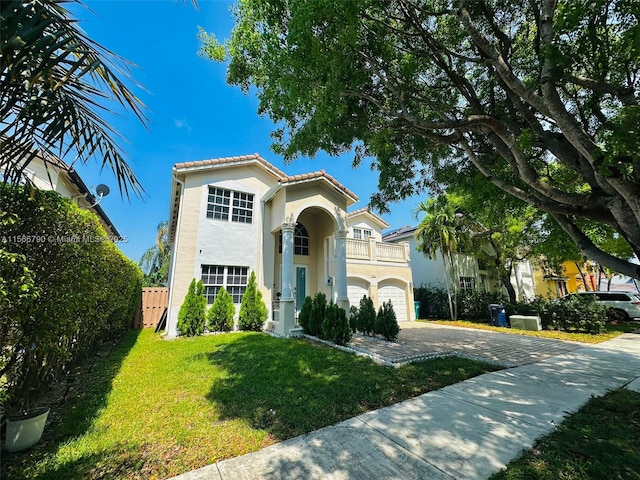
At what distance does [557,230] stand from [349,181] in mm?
9040

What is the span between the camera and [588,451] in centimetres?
323

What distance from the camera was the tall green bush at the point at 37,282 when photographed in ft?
9.70

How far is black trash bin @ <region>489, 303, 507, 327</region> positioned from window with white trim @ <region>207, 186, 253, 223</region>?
1475 centimetres

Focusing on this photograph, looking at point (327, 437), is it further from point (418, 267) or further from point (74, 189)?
point (418, 267)

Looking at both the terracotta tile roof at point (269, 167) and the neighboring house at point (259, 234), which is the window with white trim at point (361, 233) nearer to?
the neighboring house at point (259, 234)

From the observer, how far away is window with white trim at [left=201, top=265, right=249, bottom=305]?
12.3m

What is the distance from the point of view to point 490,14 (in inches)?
229

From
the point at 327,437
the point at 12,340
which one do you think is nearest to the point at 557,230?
the point at 327,437

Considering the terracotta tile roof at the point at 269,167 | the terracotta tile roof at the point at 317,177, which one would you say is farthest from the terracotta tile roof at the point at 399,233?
the terracotta tile roof at the point at 269,167

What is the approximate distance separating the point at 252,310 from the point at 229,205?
5172 millimetres

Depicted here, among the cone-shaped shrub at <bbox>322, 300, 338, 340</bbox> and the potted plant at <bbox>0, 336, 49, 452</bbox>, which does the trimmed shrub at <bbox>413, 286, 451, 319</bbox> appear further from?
the potted plant at <bbox>0, 336, 49, 452</bbox>

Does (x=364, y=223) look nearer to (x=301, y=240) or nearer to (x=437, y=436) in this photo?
(x=301, y=240)

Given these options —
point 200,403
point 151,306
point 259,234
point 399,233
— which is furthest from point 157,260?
point 200,403

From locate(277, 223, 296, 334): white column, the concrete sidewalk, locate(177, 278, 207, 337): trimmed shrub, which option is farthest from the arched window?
the concrete sidewalk
